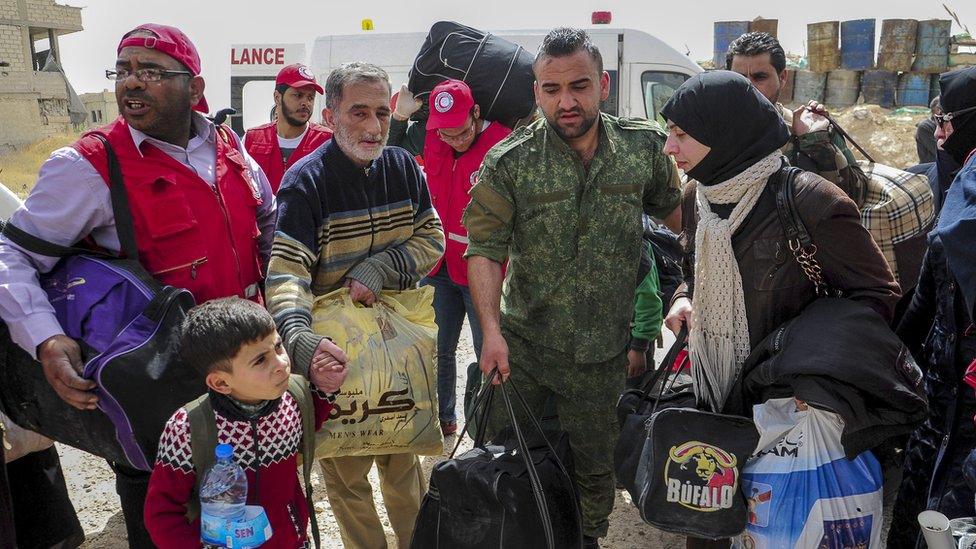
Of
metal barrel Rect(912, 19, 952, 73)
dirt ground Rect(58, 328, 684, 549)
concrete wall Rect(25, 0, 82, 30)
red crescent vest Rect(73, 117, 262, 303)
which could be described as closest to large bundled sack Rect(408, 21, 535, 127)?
dirt ground Rect(58, 328, 684, 549)

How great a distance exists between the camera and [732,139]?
7.61 feet

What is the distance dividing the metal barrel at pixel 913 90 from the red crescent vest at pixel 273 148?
16.7 metres

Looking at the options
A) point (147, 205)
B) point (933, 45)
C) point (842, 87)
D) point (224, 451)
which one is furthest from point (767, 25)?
point (224, 451)

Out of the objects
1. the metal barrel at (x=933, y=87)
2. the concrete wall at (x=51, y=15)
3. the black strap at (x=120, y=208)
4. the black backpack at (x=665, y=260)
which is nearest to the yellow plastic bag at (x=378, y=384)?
the black strap at (x=120, y=208)

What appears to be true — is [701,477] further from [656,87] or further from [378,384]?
[656,87]

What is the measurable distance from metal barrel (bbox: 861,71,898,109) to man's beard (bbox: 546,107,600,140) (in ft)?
57.4

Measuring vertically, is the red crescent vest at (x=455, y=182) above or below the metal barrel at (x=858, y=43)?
below

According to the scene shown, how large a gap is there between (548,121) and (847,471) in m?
1.54

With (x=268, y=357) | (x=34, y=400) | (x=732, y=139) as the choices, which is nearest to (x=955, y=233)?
(x=732, y=139)

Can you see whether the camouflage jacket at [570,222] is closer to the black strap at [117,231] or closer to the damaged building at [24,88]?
the black strap at [117,231]

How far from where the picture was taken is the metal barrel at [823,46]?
17719 mm

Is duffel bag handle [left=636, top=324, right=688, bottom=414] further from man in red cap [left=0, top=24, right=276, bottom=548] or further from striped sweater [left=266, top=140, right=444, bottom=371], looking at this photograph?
man in red cap [left=0, top=24, right=276, bottom=548]

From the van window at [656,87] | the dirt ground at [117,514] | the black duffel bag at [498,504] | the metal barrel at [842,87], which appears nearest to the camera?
the black duffel bag at [498,504]

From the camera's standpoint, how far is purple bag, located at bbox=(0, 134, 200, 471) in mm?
2326
